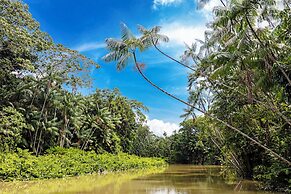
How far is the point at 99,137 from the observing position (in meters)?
25.6

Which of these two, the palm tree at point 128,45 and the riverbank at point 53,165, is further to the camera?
the riverbank at point 53,165

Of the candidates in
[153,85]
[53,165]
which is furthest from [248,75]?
[53,165]

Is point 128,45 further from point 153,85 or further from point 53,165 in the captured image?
point 53,165

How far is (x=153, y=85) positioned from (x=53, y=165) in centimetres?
778

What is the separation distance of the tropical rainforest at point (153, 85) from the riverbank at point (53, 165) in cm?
5

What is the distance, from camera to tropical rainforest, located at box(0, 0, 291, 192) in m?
8.30

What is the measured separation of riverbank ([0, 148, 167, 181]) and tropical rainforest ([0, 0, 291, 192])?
5 cm

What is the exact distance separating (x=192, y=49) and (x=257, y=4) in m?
5.37

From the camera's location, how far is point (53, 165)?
15.1 meters

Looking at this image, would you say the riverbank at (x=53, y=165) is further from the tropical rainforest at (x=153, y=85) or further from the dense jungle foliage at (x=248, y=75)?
the dense jungle foliage at (x=248, y=75)

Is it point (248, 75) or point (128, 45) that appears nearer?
point (248, 75)

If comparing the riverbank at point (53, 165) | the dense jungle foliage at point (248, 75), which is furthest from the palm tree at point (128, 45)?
the riverbank at point (53, 165)

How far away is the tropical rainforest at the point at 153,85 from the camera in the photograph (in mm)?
8297

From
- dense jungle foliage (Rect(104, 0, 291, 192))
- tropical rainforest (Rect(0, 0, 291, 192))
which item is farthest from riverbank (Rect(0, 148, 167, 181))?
dense jungle foliage (Rect(104, 0, 291, 192))
